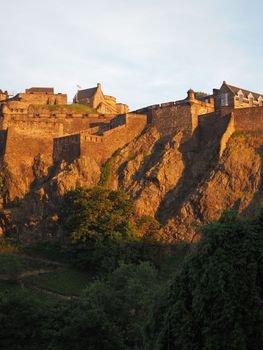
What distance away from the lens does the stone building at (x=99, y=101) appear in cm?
10431

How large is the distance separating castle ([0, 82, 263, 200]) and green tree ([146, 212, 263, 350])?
41.1 meters

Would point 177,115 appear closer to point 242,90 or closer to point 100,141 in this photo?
point 100,141

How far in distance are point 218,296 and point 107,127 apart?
5568cm

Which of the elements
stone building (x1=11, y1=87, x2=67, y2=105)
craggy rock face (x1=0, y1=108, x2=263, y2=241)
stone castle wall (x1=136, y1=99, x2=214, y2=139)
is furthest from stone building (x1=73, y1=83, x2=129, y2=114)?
craggy rock face (x1=0, y1=108, x2=263, y2=241)

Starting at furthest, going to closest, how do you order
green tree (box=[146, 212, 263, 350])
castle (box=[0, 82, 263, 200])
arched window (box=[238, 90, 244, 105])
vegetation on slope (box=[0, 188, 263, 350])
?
arched window (box=[238, 90, 244, 105]) < castle (box=[0, 82, 263, 200]) < vegetation on slope (box=[0, 188, 263, 350]) < green tree (box=[146, 212, 263, 350])

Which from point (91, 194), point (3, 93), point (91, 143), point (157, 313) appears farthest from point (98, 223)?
point (3, 93)

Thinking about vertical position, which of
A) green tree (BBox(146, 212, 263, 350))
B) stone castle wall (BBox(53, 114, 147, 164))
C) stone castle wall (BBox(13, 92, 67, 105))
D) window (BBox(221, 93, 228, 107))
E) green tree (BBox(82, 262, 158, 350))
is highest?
stone castle wall (BBox(13, 92, 67, 105))

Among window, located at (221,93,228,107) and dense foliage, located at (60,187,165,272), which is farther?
window, located at (221,93,228,107)

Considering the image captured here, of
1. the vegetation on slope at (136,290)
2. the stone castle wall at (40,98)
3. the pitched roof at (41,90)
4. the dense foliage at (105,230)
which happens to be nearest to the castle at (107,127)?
the dense foliage at (105,230)

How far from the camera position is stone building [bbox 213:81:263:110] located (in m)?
82.9

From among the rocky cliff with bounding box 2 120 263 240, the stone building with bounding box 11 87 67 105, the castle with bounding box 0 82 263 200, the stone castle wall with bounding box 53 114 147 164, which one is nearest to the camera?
the rocky cliff with bounding box 2 120 263 240

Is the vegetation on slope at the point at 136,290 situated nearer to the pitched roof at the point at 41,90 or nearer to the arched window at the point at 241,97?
the arched window at the point at 241,97

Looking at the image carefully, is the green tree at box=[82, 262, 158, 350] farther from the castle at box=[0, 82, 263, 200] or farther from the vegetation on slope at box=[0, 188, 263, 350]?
the castle at box=[0, 82, 263, 200]

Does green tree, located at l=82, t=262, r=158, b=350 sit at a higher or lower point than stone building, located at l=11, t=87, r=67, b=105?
lower
